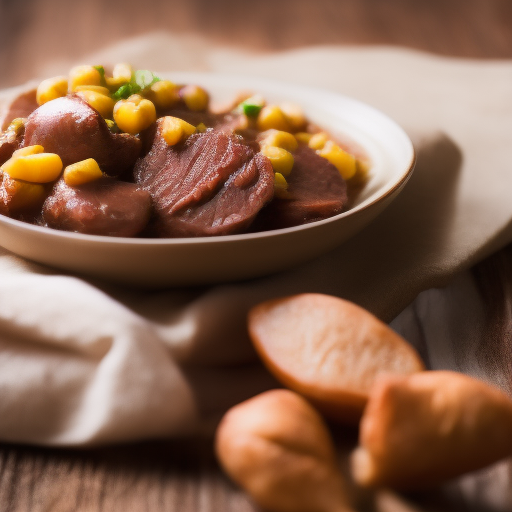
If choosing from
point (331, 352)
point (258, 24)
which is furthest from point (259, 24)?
point (331, 352)

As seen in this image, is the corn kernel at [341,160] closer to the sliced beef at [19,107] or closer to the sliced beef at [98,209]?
the sliced beef at [98,209]

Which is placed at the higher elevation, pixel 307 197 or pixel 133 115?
pixel 133 115

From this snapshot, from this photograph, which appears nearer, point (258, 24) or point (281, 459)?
point (281, 459)

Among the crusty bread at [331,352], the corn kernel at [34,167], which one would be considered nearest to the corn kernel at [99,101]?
the corn kernel at [34,167]

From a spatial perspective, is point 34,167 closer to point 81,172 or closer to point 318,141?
point 81,172

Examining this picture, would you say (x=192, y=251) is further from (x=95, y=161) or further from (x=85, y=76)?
(x=85, y=76)

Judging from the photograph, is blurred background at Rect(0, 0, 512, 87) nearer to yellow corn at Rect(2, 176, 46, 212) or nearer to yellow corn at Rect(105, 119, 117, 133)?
yellow corn at Rect(105, 119, 117, 133)
